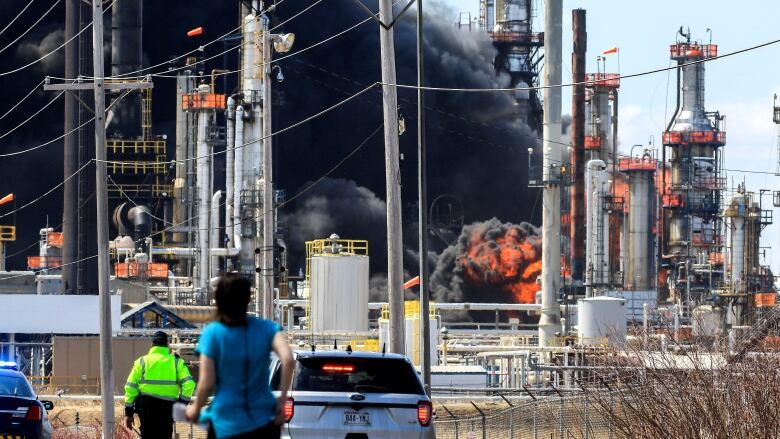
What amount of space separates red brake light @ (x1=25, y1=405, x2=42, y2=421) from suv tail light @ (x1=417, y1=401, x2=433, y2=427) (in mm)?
5434

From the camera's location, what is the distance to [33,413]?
17.9m

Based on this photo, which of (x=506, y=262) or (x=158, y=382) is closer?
(x=158, y=382)

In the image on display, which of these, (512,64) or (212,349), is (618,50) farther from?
(212,349)

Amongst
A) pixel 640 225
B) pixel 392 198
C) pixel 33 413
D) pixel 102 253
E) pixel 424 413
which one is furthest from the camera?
pixel 640 225

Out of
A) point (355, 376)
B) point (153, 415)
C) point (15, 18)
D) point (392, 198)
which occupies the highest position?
point (15, 18)

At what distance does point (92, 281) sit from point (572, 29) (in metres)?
38.8

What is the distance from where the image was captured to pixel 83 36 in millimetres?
54344

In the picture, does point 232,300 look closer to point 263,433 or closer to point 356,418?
point 263,433

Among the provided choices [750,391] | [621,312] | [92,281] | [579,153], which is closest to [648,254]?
[579,153]

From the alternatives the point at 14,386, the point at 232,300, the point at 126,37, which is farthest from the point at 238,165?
the point at 232,300

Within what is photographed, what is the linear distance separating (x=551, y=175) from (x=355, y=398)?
177ft

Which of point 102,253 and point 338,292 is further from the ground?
point 102,253

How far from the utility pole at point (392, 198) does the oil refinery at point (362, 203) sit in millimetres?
22752

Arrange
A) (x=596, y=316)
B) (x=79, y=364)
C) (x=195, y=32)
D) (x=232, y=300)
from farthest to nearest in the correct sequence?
(x=195, y=32), (x=596, y=316), (x=79, y=364), (x=232, y=300)
